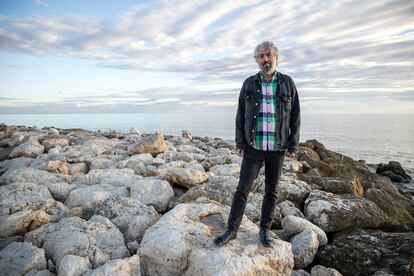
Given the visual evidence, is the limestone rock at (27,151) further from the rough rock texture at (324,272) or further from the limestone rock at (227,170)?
the rough rock texture at (324,272)

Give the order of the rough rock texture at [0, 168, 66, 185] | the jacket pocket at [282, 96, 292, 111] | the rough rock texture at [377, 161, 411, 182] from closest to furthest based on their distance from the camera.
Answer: the jacket pocket at [282, 96, 292, 111]
the rough rock texture at [0, 168, 66, 185]
the rough rock texture at [377, 161, 411, 182]

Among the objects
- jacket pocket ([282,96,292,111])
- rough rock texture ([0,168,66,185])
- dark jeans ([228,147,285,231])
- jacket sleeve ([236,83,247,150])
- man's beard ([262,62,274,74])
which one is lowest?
rough rock texture ([0,168,66,185])

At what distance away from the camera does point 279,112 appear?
5.01m

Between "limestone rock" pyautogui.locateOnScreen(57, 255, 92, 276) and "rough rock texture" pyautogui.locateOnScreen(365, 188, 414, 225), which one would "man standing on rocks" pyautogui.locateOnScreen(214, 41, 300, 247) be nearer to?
"limestone rock" pyautogui.locateOnScreen(57, 255, 92, 276)

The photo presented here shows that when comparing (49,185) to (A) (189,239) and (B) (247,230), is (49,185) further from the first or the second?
(B) (247,230)

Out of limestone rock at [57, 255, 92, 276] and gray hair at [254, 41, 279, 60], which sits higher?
gray hair at [254, 41, 279, 60]

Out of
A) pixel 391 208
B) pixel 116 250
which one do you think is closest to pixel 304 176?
pixel 391 208

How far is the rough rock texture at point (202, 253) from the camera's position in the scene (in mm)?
4543

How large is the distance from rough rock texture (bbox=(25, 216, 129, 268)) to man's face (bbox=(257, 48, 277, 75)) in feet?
12.1

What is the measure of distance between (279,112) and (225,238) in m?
2.10

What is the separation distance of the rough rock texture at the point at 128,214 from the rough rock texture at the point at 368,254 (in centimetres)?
326

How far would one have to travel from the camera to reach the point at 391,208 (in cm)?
860

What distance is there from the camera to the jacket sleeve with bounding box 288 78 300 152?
5.11 m

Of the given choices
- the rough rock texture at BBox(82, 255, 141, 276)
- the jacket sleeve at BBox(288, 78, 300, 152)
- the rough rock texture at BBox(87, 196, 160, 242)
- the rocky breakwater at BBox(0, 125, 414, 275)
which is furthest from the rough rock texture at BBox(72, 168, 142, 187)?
the jacket sleeve at BBox(288, 78, 300, 152)
